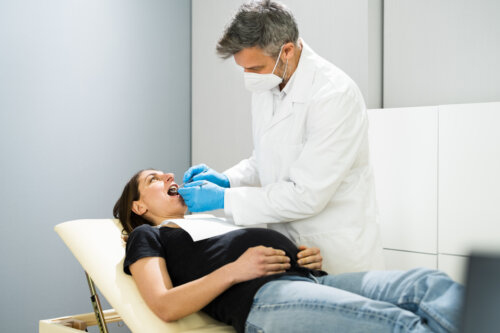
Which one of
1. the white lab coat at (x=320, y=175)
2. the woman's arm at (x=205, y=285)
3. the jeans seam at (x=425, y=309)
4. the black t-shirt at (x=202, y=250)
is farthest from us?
the white lab coat at (x=320, y=175)

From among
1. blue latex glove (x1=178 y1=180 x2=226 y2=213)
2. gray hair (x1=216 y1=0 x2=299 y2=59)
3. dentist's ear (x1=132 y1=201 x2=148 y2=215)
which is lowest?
dentist's ear (x1=132 y1=201 x2=148 y2=215)

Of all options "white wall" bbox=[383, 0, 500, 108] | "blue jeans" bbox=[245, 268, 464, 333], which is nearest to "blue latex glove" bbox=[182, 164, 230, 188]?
"blue jeans" bbox=[245, 268, 464, 333]

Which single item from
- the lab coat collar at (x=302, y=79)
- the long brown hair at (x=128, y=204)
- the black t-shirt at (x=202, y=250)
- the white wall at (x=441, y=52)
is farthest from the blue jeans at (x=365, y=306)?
the white wall at (x=441, y=52)

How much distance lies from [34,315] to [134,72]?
1371 millimetres

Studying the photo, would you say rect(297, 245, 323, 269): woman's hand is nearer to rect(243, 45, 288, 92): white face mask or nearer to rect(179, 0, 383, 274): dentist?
rect(179, 0, 383, 274): dentist

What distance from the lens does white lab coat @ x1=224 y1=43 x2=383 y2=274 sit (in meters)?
1.66

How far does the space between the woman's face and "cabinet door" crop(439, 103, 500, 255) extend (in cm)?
103

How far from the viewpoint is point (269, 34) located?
1.67m

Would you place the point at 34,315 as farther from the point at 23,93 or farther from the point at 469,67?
the point at 469,67

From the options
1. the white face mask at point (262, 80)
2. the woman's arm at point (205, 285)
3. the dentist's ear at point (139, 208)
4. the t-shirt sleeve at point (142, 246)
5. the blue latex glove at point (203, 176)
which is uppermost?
the white face mask at point (262, 80)

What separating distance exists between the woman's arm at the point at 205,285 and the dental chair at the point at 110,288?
0.05m

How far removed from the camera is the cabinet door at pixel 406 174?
7.00 ft

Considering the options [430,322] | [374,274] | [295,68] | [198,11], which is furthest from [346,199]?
[198,11]

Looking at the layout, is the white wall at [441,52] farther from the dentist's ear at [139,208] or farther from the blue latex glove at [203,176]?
the dentist's ear at [139,208]
